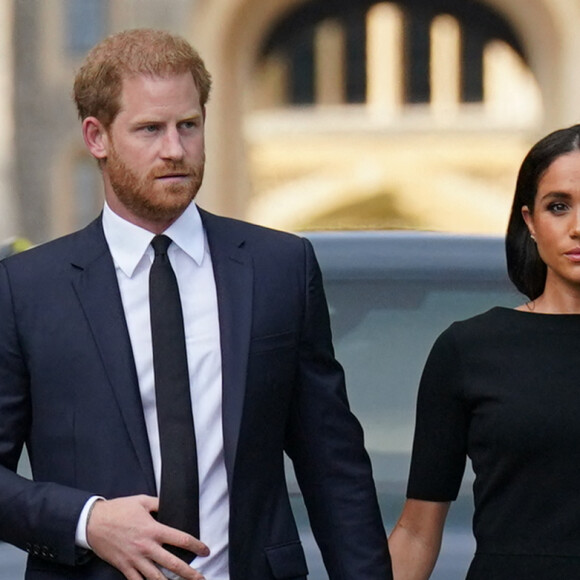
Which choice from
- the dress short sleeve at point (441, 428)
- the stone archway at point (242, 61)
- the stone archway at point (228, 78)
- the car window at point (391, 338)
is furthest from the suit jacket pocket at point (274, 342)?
the stone archway at point (242, 61)

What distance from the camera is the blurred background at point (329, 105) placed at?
2616cm

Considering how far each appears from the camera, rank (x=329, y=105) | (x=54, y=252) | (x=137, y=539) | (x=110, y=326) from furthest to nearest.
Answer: (x=329, y=105) → (x=54, y=252) → (x=110, y=326) → (x=137, y=539)

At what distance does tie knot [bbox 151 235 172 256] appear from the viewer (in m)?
3.15

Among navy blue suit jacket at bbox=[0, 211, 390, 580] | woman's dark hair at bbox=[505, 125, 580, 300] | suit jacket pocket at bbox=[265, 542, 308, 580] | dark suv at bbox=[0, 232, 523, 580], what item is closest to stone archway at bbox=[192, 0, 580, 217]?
dark suv at bbox=[0, 232, 523, 580]

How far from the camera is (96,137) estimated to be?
3.14m

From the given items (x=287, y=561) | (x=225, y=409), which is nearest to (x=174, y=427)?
(x=225, y=409)

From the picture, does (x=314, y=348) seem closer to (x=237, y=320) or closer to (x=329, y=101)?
(x=237, y=320)

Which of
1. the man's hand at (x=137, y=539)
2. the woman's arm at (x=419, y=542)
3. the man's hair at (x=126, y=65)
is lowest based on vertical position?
the woman's arm at (x=419, y=542)

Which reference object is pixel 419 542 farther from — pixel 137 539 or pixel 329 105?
pixel 329 105

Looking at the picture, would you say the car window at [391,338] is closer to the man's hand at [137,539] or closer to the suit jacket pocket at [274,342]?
the suit jacket pocket at [274,342]

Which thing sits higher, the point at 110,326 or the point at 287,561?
the point at 110,326

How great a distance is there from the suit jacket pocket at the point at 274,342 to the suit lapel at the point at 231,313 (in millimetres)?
25

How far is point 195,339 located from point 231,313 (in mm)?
76

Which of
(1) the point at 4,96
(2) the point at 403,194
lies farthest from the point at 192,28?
(2) the point at 403,194
